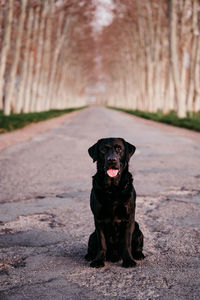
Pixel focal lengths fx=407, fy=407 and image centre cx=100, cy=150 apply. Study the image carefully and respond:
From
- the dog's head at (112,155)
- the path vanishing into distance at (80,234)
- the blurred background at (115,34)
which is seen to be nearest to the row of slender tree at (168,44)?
the blurred background at (115,34)

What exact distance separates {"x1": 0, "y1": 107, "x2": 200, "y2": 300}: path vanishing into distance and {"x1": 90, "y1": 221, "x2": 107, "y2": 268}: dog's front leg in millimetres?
60

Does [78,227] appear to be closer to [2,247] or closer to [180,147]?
[2,247]

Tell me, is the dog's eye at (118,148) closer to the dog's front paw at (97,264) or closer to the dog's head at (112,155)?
the dog's head at (112,155)

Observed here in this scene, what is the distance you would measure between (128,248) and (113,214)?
0.31m

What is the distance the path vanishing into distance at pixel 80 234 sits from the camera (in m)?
2.68

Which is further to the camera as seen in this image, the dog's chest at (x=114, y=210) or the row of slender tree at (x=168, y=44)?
the row of slender tree at (x=168, y=44)

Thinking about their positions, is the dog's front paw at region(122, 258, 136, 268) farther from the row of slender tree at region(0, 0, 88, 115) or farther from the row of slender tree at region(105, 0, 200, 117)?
the row of slender tree at region(105, 0, 200, 117)

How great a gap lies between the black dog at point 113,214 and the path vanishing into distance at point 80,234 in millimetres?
103

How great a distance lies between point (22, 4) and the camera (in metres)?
23.8

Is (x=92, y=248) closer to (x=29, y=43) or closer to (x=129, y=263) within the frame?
(x=129, y=263)

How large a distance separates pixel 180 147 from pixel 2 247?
334 inches

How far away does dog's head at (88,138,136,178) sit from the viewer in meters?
3.07

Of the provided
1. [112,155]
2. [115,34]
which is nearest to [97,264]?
[112,155]

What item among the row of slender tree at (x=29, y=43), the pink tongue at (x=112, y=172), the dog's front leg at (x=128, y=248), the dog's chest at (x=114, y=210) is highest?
the row of slender tree at (x=29, y=43)
